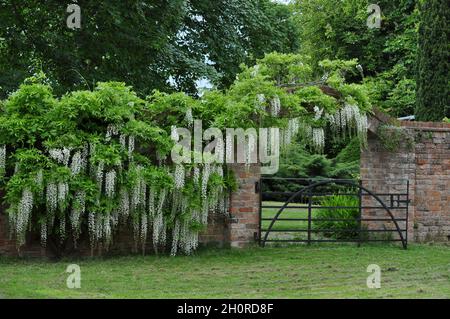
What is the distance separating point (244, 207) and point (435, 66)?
7763mm

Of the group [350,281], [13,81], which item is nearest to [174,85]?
[13,81]

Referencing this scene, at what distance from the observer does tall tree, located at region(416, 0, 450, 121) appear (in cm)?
1557

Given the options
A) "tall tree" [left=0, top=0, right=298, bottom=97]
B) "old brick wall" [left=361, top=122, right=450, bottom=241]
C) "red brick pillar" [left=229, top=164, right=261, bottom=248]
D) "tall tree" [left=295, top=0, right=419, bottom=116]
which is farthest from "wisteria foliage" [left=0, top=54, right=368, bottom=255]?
"tall tree" [left=295, top=0, right=419, bottom=116]

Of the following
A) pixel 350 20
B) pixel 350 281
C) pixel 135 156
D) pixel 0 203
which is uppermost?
pixel 350 20

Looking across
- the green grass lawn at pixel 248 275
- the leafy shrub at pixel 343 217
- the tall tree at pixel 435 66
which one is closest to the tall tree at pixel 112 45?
the tall tree at pixel 435 66

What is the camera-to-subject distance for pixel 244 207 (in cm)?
990

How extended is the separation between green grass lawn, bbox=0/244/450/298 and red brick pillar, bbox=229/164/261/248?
9.3 inches

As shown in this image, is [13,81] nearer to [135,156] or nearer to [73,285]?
[135,156]

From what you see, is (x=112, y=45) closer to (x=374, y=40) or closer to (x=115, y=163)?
(x=115, y=163)

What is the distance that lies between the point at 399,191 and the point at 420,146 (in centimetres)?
78

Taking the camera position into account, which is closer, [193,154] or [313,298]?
[313,298]

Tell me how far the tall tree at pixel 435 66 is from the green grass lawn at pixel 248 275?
19.9ft

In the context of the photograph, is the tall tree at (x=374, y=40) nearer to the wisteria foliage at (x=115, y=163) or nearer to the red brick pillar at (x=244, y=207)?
the red brick pillar at (x=244, y=207)

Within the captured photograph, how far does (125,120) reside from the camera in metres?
8.98
